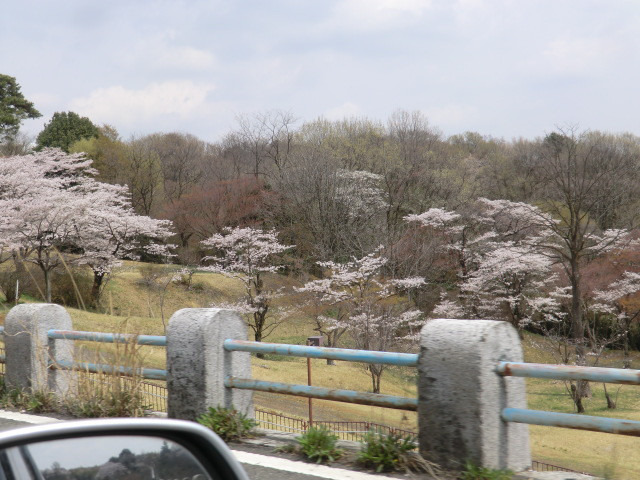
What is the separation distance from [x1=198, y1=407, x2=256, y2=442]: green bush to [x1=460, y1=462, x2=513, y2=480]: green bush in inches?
84.4

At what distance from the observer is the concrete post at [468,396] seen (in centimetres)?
473

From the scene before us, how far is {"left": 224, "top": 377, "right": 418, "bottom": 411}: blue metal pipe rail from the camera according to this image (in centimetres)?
537

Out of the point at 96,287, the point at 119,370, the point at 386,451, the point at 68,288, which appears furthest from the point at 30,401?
the point at 96,287

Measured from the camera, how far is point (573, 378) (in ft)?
15.1

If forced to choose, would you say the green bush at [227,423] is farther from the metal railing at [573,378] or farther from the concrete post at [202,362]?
the metal railing at [573,378]

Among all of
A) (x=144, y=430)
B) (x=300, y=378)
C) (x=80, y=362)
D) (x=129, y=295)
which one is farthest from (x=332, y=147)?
(x=144, y=430)

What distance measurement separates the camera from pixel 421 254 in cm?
3806

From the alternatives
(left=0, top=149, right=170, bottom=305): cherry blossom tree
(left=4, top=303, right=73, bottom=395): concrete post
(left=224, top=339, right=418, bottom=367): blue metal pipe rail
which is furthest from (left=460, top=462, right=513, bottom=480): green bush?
(left=0, top=149, right=170, bottom=305): cherry blossom tree

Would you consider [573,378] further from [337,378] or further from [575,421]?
[337,378]

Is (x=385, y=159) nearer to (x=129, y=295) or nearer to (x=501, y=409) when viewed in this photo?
(x=129, y=295)

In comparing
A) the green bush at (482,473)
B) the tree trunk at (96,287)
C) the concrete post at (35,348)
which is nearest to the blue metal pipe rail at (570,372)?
the green bush at (482,473)

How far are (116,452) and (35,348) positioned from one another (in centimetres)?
673

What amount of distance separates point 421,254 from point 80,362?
31.9 meters

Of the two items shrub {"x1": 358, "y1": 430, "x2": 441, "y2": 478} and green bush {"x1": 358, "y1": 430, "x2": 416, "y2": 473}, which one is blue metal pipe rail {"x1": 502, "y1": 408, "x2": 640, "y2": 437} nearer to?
shrub {"x1": 358, "y1": 430, "x2": 441, "y2": 478}
